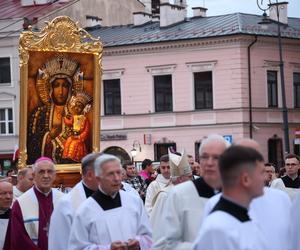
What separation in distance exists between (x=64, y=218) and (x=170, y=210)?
7.92 ft

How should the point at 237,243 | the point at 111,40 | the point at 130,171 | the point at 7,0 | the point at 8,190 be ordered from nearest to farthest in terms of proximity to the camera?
the point at 237,243
the point at 8,190
the point at 130,171
the point at 111,40
the point at 7,0

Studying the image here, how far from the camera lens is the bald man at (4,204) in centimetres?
1133

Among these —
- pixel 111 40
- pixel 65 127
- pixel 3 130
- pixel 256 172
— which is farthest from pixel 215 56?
pixel 256 172

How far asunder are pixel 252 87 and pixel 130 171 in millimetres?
24395

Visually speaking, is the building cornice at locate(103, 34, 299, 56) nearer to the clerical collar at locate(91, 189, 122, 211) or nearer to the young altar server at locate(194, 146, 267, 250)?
the clerical collar at locate(91, 189, 122, 211)

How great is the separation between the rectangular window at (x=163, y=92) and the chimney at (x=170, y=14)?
8.72 feet

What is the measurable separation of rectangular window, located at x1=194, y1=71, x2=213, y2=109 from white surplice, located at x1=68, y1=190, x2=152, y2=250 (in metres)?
33.1

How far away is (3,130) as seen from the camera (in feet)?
156

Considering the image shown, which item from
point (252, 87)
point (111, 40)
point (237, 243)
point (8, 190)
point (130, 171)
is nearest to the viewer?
point (237, 243)

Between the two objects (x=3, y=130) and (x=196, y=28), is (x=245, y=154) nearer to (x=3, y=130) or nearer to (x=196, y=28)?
(x=196, y=28)

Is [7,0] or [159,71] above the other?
[7,0]

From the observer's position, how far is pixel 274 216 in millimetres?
7527

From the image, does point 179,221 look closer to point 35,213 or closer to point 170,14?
point 35,213

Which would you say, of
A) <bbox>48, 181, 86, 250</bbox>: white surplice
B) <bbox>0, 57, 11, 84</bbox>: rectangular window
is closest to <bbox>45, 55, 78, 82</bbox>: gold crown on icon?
<bbox>48, 181, 86, 250</bbox>: white surplice
